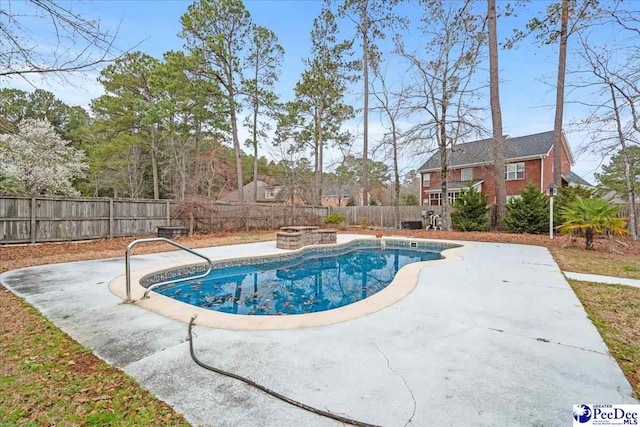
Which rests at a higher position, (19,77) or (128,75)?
(128,75)

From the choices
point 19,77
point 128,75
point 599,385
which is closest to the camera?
point 599,385

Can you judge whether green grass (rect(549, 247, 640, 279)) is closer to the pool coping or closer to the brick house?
the pool coping

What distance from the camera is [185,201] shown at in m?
13.1

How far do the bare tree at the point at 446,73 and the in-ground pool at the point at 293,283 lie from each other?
264 inches

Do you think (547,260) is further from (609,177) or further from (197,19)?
(609,177)

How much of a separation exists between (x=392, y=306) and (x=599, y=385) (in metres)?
2.00

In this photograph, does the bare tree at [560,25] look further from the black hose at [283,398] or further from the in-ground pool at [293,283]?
the black hose at [283,398]

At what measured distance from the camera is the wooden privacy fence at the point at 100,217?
9.06 m

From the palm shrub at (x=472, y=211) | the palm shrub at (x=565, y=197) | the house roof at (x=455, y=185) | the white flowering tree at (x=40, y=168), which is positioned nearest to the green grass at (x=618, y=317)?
the palm shrub at (x=565, y=197)

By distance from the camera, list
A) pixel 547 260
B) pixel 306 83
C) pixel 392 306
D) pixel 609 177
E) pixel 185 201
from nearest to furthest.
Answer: pixel 392 306 < pixel 547 260 < pixel 185 201 < pixel 306 83 < pixel 609 177

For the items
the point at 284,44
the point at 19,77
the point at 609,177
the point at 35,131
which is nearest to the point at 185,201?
the point at 19,77

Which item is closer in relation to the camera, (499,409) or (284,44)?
(499,409)

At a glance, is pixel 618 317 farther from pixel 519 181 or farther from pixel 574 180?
pixel 574 180

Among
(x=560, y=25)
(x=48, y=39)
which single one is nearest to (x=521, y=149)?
(x=560, y=25)
